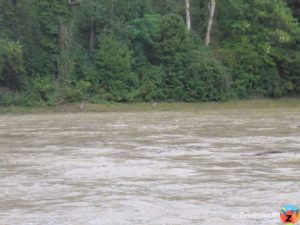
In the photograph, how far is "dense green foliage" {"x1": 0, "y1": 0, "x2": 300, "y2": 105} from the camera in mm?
45250

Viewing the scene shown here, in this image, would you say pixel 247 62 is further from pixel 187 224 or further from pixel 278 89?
pixel 187 224

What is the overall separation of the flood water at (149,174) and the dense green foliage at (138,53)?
50.9 feet

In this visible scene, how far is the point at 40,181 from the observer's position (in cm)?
1564

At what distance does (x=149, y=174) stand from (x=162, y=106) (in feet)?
93.1

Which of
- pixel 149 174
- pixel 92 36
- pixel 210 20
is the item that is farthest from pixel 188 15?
pixel 149 174

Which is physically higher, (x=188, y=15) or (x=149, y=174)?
(x=188, y=15)

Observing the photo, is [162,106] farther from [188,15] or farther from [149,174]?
[149,174]

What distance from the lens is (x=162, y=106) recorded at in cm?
4478

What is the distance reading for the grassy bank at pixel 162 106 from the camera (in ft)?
139

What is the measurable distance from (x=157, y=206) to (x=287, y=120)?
21.2 metres

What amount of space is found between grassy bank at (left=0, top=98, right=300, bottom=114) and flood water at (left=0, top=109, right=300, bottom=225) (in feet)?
40.3

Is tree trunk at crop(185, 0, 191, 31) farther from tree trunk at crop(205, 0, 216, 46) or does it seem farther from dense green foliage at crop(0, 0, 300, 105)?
tree trunk at crop(205, 0, 216, 46)

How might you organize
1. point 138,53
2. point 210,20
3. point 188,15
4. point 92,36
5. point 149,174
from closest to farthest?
1. point 149,174
2. point 92,36
3. point 138,53
4. point 188,15
5. point 210,20

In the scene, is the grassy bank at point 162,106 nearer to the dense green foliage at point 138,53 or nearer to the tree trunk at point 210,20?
the dense green foliage at point 138,53
